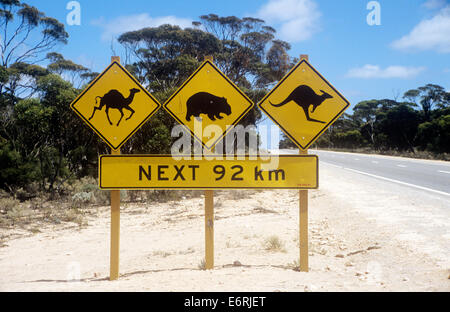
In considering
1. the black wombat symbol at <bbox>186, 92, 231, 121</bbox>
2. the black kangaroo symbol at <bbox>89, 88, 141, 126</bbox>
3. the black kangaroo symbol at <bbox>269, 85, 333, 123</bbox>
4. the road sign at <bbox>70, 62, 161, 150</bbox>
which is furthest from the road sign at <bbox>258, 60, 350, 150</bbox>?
the black kangaroo symbol at <bbox>89, 88, 141, 126</bbox>

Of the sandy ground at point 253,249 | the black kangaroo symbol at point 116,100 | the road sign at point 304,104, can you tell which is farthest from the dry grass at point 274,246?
the black kangaroo symbol at point 116,100

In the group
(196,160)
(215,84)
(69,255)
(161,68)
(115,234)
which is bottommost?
(69,255)

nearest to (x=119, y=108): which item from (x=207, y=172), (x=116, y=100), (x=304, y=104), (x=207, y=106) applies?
(x=116, y=100)

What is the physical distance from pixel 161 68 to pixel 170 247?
21732 mm

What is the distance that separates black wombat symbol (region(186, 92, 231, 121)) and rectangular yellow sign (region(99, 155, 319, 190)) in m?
0.53

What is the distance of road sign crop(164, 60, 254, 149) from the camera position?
4668mm

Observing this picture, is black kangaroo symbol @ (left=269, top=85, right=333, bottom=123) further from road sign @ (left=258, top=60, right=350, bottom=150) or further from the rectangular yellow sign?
the rectangular yellow sign

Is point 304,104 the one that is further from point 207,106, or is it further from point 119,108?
point 119,108

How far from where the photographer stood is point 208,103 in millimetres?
4648

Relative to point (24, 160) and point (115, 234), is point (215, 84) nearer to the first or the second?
point (115, 234)

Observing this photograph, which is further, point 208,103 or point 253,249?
point 253,249

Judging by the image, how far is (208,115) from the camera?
4645 millimetres

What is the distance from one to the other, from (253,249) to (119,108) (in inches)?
120

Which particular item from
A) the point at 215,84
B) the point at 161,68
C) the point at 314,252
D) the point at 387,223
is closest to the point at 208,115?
the point at 215,84
